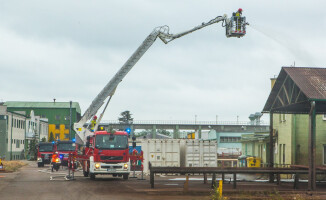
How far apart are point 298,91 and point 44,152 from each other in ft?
113

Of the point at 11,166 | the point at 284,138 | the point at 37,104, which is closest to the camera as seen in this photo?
the point at 284,138

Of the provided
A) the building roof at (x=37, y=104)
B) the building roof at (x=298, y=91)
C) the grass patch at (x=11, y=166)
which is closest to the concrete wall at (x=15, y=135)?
the grass patch at (x=11, y=166)

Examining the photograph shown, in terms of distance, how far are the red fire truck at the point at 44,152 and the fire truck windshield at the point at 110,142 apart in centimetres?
2543

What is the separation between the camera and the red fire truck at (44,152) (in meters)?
52.4

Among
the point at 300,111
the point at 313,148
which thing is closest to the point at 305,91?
the point at 313,148

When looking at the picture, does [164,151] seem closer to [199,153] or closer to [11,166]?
[199,153]

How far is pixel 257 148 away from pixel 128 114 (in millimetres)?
120249

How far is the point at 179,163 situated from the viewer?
38031mm

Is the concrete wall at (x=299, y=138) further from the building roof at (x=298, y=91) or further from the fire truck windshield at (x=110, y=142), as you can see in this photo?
the fire truck windshield at (x=110, y=142)

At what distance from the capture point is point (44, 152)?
53.6 meters

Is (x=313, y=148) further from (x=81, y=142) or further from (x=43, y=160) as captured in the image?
(x=43, y=160)

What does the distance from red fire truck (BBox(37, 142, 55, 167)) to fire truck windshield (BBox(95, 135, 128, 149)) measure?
25.4 m

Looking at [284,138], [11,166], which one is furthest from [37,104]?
[284,138]

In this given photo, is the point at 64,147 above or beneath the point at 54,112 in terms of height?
beneath
